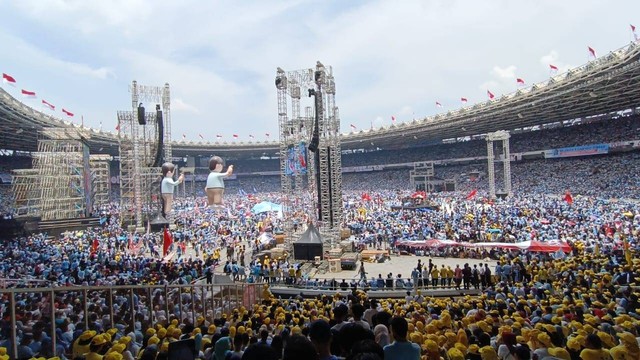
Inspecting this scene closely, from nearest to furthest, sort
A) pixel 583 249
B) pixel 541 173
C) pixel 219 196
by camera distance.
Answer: pixel 583 249 < pixel 219 196 < pixel 541 173

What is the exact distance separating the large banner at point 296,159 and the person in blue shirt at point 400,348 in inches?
789

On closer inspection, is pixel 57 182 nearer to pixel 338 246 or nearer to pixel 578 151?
pixel 338 246

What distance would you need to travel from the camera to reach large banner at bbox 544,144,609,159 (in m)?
40.8

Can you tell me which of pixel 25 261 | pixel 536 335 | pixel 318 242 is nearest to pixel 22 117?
pixel 25 261

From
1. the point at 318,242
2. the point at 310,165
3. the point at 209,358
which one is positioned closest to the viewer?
the point at 209,358

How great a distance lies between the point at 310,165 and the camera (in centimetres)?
2812

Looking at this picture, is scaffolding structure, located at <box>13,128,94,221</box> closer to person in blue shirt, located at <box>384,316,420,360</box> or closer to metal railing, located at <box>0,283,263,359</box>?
metal railing, located at <box>0,283,263,359</box>

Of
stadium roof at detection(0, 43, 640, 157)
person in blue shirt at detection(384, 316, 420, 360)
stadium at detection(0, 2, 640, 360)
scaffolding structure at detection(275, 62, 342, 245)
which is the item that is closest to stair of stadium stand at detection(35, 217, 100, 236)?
stadium at detection(0, 2, 640, 360)

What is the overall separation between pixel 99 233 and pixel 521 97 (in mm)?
35656

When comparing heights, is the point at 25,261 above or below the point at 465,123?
below

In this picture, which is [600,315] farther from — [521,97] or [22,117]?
[22,117]

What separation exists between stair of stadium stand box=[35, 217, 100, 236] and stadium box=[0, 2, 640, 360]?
0.32 ft

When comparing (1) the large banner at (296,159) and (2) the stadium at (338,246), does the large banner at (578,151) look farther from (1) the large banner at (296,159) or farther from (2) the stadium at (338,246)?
(1) the large banner at (296,159)

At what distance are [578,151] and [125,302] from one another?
152ft
